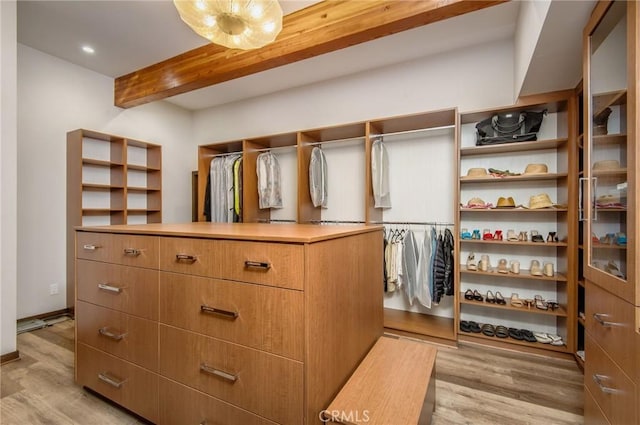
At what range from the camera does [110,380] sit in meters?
1.57

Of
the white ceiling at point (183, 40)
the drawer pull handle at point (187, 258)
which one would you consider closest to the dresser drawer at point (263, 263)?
the drawer pull handle at point (187, 258)

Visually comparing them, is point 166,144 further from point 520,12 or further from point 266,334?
point 520,12

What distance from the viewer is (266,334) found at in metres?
1.08

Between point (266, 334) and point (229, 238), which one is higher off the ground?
point (229, 238)

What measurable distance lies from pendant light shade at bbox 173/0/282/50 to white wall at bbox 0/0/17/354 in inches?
63.9

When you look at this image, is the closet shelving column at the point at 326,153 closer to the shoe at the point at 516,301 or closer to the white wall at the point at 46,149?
the shoe at the point at 516,301

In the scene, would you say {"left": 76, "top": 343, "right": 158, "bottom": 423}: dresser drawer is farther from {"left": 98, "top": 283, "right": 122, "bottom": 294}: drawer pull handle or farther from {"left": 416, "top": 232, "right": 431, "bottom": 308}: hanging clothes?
{"left": 416, "top": 232, "right": 431, "bottom": 308}: hanging clothes

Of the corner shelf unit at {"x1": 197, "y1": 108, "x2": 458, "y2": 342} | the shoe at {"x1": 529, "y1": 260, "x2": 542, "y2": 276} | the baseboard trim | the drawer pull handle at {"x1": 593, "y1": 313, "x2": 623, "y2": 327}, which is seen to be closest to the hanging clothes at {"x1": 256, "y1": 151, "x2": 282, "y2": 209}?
the corner shelf unit at {"x1": 197, "y1": 108, "x2": 458, "y2": 342}

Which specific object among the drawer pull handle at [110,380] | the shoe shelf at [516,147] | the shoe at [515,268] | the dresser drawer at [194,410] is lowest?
the drawer pull handle at [110,380]

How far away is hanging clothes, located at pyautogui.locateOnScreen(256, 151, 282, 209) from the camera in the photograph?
3.64 meters

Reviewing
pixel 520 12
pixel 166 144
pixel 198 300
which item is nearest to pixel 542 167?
pixel 520 12

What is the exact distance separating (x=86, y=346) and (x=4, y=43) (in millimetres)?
2405

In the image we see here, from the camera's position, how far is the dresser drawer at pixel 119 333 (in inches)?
55.6

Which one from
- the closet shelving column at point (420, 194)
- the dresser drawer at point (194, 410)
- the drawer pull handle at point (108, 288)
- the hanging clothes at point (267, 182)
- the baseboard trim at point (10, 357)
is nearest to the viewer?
the dresser drawer at point (194, 410)
